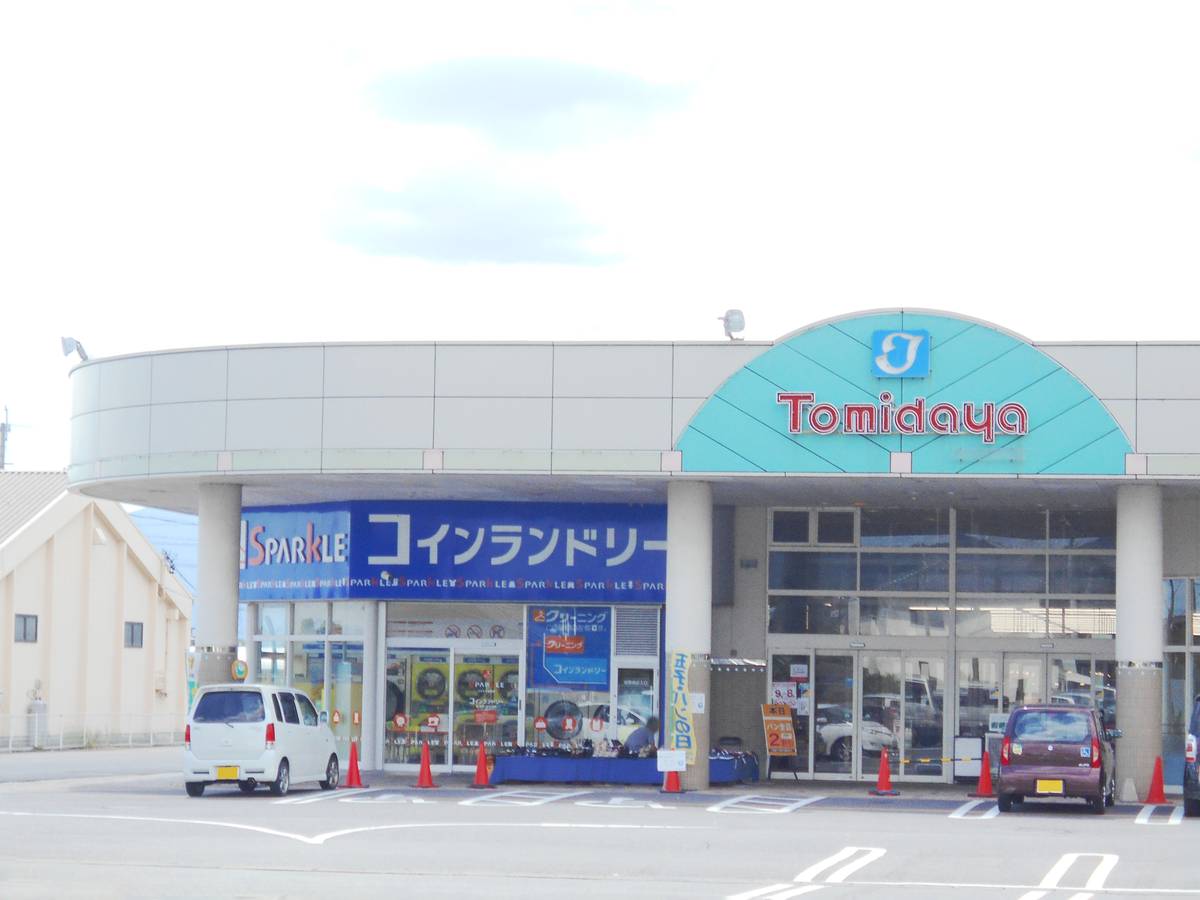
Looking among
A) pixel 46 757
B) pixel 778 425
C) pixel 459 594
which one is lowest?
pixel 46 757

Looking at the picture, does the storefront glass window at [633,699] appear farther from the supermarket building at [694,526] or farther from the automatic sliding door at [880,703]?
the automatic sliding door at [880,703]

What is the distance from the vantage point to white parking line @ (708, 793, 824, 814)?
81.8 ft

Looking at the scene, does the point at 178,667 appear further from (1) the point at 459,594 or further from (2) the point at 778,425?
(2) the point at 778,425

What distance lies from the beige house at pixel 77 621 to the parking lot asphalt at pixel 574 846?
2022 centimetres

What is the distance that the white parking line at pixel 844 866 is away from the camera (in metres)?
16.2

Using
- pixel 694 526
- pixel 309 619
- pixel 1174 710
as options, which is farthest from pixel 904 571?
pixel 309 619

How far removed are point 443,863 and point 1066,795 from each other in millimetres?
11278

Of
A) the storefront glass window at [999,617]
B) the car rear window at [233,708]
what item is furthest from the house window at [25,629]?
the storefront glass window at [999,617]

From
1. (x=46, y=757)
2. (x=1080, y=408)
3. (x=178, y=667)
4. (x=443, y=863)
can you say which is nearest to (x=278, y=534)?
(x=46, y=757)

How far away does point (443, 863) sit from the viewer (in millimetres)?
16953

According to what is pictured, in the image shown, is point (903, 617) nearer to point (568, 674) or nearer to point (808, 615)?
point (808, 615)

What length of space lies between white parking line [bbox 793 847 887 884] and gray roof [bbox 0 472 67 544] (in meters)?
33.3

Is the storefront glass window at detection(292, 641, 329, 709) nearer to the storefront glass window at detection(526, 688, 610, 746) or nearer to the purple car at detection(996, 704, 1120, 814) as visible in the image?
the storefront glass window at detection(526, 688, 610, 746)

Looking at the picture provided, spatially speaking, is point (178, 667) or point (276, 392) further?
point (178, 667)
